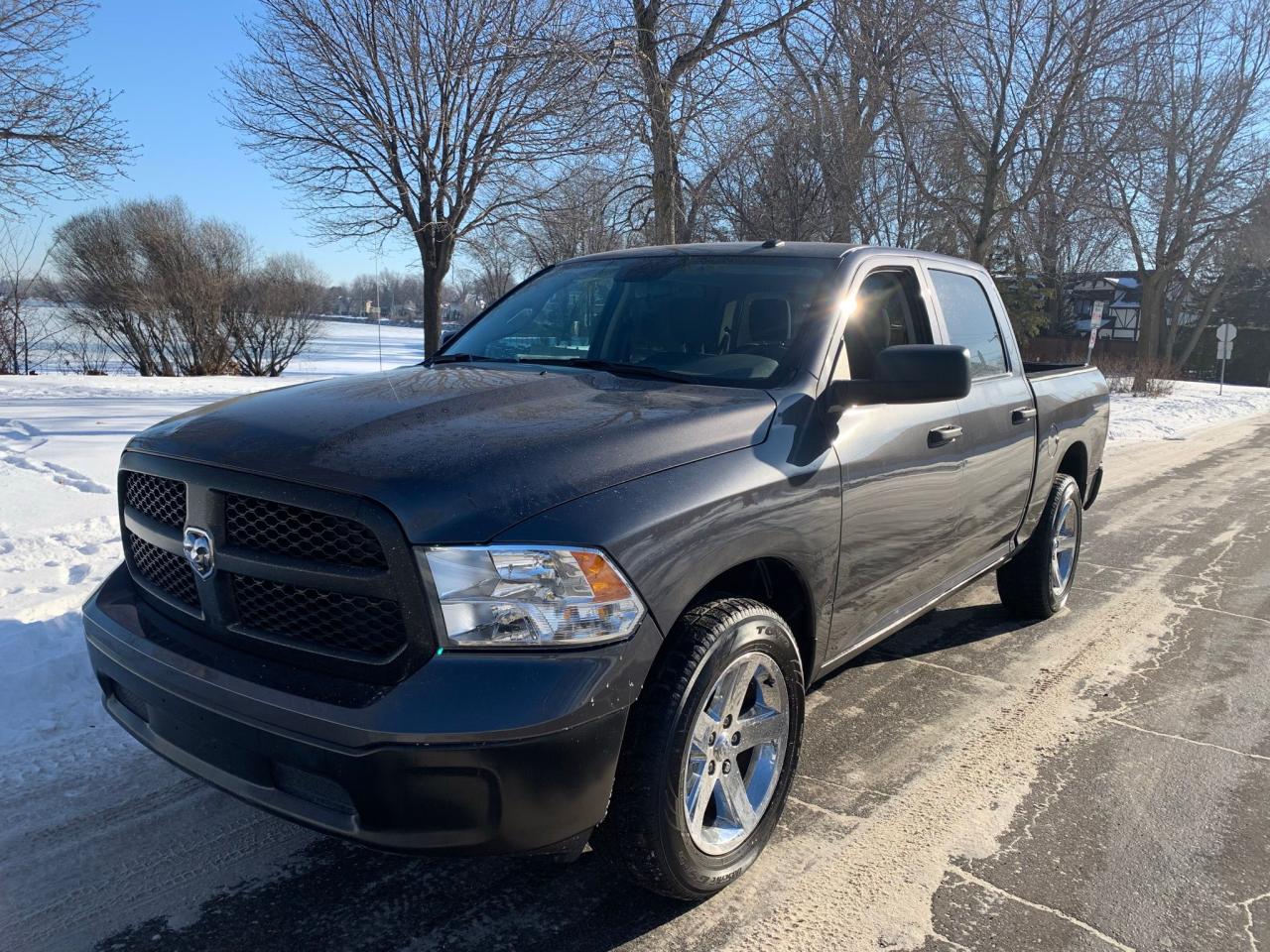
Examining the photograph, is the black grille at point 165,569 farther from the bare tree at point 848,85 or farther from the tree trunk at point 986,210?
the tree trunk at point 986,210

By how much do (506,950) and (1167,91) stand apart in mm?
35272

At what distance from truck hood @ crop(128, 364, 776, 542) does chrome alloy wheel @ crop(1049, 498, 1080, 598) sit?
2.92m

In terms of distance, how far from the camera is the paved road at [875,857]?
7.88ft

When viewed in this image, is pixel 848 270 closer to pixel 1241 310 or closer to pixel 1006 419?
pixel 1006 419

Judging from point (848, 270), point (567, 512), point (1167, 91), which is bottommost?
point (567, 512)

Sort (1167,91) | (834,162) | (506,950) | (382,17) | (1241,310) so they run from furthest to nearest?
(1241,310) < (1167,91) < (834,162) < (382,17) < (506,950)

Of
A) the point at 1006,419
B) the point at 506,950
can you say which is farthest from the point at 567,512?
the point at 1006,419

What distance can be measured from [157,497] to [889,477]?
7.60 feet

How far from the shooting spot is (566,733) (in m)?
1.98

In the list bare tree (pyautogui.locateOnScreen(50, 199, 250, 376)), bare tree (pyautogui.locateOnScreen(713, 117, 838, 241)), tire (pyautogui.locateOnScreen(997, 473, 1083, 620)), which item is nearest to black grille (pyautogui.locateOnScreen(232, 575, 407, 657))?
tire (pyautogui.locateOnScreen(997, 473, 1083, 620))

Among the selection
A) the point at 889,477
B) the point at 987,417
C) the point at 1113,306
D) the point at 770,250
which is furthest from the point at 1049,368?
the point at 1113,306

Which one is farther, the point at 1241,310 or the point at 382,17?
the point at 1241,310

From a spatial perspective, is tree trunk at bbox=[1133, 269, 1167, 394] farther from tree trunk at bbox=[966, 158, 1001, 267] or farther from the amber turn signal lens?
the amber turn signal lens

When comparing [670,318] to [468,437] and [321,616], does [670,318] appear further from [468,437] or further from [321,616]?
[321,616]
